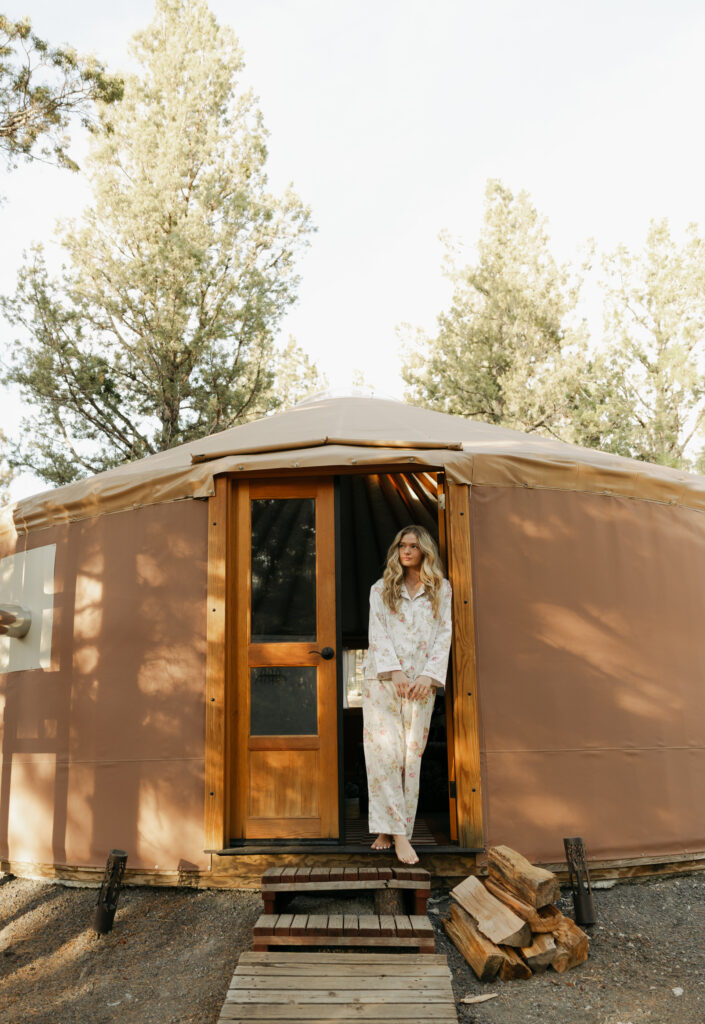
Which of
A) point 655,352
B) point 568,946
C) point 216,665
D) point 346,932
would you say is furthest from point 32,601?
point 655,352

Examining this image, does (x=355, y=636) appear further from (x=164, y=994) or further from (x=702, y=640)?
(x=164, y=994)

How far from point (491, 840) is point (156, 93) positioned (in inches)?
415

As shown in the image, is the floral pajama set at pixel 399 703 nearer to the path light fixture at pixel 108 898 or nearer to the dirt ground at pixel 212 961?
the dirt ground at pixel 212 961

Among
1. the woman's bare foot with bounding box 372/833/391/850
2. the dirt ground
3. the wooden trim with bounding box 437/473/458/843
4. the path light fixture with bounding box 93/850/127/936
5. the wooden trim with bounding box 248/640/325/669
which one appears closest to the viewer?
the dirt ground

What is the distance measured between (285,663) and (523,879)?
1219mm

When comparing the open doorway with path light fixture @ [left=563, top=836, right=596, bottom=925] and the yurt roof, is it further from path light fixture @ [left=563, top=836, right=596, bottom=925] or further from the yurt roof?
path light fixture @ [left=563, top=836, right=596, bottom=925]

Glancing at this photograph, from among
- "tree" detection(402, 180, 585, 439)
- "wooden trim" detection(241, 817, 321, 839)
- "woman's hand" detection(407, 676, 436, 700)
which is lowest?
"wooden trim" detection(241, 817, 321, 839)

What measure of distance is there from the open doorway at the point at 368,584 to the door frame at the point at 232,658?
0.14 m

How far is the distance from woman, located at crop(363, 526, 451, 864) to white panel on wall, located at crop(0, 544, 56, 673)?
1.58m

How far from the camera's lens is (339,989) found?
214 cm

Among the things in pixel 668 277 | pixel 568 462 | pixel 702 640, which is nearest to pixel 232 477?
pixel 568 462

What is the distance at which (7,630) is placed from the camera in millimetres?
3705

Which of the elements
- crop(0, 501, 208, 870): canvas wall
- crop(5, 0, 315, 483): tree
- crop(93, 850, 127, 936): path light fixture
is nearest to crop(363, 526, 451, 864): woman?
crop(0, 501, 208, 870): canvas wall

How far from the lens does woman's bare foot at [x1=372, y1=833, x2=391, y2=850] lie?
9.80 feet
